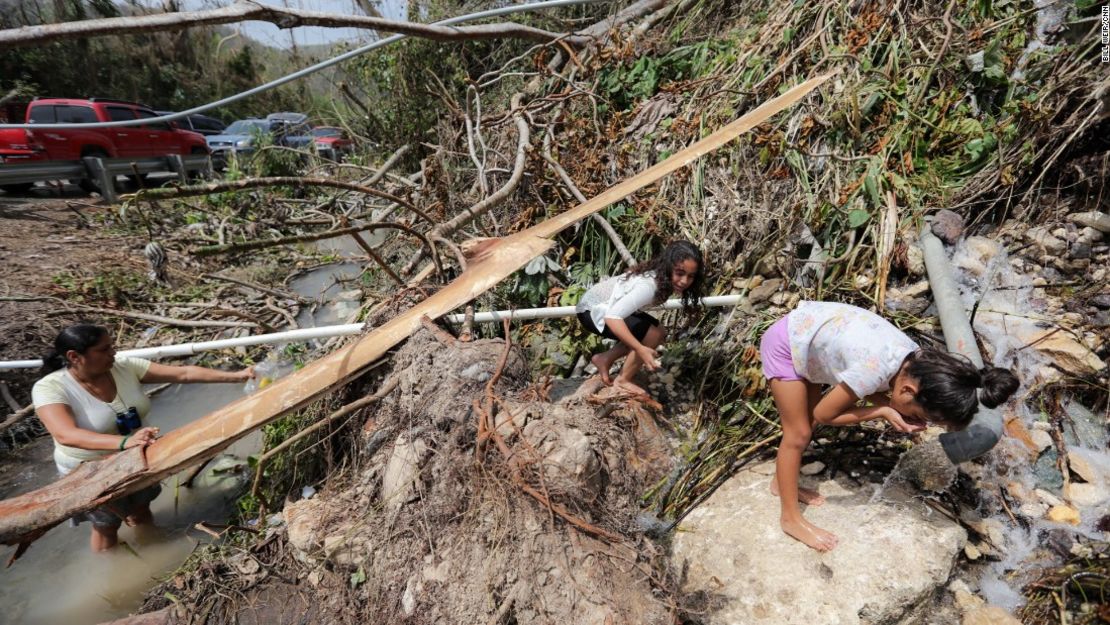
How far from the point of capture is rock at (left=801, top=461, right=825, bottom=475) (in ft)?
8.32

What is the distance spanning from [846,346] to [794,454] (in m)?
0.48

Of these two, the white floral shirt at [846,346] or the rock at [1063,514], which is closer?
the white floral shirt at [846,346]

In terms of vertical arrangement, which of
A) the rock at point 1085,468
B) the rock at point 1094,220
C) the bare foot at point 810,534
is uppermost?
the rock at point 1094,220

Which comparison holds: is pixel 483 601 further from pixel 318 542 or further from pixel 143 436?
pixel 143 436

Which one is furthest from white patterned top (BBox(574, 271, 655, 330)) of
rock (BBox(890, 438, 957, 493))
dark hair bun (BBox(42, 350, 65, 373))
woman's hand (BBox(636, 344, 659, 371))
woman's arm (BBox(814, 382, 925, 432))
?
dark hair bun (BBox(42, 350, 65, 373))

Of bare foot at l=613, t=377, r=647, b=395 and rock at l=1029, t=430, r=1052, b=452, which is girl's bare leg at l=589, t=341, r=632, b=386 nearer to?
bare foot at l=613, t=377, r=647, b=395

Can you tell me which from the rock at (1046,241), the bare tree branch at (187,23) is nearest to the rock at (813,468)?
the rock at (1046,241)

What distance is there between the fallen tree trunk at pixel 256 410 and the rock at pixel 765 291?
0.90 meters

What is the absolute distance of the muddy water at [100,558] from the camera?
268cm

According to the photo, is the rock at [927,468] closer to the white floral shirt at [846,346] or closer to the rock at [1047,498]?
the rock at [1047,498]

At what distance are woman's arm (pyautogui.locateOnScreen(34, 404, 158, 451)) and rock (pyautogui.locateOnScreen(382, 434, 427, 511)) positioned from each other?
3.48 ft

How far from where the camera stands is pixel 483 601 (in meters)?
1.99

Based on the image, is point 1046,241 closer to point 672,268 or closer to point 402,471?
point 672,268

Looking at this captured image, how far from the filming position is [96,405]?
8.55 ft
